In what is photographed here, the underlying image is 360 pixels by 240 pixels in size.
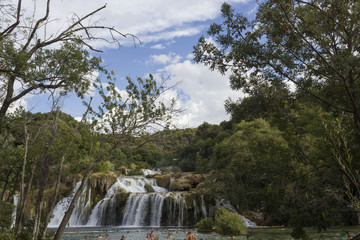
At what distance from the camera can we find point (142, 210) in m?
29.7

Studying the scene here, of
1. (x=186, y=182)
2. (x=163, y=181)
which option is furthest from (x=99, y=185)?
(x=186, y=182)

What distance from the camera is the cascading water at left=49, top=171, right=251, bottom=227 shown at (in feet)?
93.8

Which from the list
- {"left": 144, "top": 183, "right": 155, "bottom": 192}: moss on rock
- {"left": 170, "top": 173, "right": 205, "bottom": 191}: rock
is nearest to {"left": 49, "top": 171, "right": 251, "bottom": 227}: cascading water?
{"left": 170, "top": 173, "right": 205, "bottom": 191}: rock

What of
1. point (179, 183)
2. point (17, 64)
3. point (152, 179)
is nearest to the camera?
point (17, 64)

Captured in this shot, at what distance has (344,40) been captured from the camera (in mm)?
8023

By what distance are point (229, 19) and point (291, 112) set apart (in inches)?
147

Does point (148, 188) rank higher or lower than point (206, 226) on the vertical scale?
higher

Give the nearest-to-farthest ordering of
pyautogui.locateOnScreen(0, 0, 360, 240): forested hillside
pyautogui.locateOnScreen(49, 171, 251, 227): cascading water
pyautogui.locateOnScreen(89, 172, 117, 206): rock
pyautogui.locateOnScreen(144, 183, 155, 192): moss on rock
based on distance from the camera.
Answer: pyautogui.locateOnScreen(0, 0, 360, 240): forested hillside → pyautogui.locateOnScreen(49, 171, 251, 227): cascading water → pyautogui.locateOnScreen(89, 172, 117, 206): rock → pyautogui.locateOnScreen(144, 183, 155, 192): moss on rock

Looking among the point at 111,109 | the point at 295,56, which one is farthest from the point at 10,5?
the point at 295,56

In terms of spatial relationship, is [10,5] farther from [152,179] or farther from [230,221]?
[152,179]

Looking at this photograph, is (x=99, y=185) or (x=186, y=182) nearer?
(x=99, y=185)

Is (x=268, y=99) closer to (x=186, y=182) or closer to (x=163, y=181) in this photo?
(x=186, y=182)

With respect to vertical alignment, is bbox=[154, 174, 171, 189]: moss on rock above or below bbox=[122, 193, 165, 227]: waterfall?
above

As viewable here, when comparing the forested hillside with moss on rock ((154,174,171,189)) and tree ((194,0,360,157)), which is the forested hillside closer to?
tree ((194,0,360,157))
